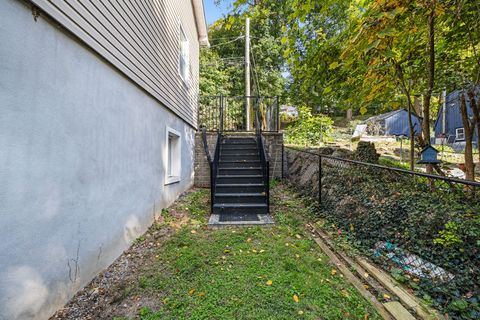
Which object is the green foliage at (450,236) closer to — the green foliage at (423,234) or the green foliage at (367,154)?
the green foliage at (423,234)

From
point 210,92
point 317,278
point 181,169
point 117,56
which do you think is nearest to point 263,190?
point 181,169

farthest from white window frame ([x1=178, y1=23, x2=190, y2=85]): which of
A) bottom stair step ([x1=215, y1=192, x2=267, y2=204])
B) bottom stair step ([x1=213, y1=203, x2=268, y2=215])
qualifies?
bottom stair step ([x1=213, y1=203, x2=268, y2=215])

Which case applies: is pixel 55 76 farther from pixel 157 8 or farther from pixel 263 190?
pixel 263 190

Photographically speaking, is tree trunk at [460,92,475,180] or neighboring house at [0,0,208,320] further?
tree trunk at [460,92,475,180]

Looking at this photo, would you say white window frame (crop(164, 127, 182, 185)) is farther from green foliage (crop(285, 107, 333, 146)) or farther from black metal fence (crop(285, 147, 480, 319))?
green foliage (crop(285, 107, 333, 146))

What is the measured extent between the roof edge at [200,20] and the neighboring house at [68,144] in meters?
4.97

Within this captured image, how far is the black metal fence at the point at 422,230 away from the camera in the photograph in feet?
6.48

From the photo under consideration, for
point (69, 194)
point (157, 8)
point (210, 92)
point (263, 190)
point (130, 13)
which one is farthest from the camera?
point (210, 92)

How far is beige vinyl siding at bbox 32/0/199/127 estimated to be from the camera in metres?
2.11

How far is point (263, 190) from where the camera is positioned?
5102 millimetres

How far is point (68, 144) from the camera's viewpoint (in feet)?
6.45

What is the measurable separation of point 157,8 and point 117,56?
A: 2.33 meters

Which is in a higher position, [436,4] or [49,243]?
[436,4]

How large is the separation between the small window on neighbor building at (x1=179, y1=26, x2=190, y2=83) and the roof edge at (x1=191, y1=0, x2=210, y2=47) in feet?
6.82
